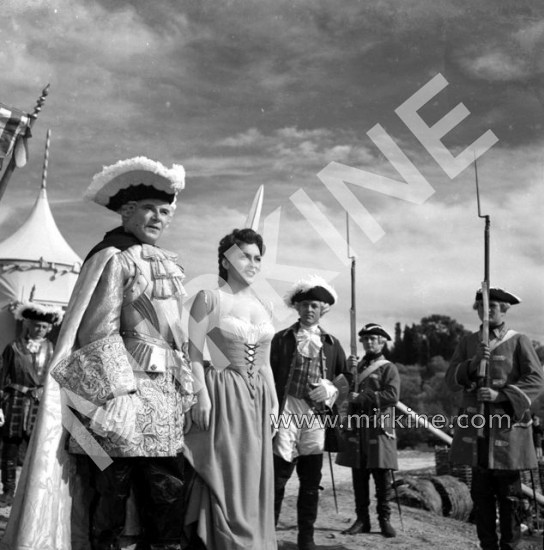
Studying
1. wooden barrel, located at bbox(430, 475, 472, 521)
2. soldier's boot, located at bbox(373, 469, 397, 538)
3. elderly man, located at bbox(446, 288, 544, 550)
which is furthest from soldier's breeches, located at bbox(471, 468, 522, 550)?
Result: wooden barrel, located at bbox(430, 475, 472, 521)

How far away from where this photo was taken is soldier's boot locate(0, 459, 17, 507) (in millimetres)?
5961

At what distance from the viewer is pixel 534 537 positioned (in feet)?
21.8

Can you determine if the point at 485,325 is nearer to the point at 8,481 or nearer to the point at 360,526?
the point at 360,526

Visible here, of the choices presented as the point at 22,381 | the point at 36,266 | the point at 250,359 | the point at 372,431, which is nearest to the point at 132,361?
the point at 250,359

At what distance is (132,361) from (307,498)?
211 cm

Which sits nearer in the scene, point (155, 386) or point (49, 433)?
point (49, 433)

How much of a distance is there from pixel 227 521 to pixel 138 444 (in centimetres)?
80

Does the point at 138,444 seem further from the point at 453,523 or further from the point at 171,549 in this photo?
the point at 453,523

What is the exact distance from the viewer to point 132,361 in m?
2.99

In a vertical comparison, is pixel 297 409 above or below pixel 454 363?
below

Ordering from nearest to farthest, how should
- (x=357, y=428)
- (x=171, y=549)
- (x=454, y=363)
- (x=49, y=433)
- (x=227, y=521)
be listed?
1. (x=49, y=433)
2. (x=171, y=549)
3. (x=227, y=521)
4. (x=454, y=363)
5. (x=357, y=428)

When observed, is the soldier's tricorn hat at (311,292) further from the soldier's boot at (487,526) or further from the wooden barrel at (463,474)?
the wooden barrel at (463,474)

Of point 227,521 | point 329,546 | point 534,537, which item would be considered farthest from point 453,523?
point 227,521

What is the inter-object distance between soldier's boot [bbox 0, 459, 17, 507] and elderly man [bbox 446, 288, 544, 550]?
3704mm
